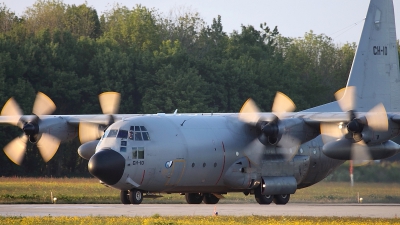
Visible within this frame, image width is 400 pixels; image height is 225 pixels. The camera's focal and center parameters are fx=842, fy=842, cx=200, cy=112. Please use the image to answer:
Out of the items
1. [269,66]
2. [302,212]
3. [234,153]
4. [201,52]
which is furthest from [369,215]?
[201,52]

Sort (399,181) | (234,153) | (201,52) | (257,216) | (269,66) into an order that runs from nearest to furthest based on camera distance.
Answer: (257,216) < (234,153) < (399,181) < (269,66) < (201,52)

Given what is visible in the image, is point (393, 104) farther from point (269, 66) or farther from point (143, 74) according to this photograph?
point (269, 66)

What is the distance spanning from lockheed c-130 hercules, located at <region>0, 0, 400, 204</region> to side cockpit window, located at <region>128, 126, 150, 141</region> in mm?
33

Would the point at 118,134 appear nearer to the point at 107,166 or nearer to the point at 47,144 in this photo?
the point at 107,166

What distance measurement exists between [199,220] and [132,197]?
13.4ft

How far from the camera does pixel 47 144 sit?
97.6 feet

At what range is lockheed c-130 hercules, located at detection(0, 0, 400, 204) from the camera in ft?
81.8

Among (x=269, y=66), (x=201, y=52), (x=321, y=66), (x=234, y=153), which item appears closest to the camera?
(x=234, y=153)

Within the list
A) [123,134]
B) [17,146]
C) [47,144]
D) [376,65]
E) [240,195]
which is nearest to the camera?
[123,134]

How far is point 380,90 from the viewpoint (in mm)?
31031

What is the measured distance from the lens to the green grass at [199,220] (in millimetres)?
20828

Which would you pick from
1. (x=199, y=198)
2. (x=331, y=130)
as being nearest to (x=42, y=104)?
(x=199, y=198)

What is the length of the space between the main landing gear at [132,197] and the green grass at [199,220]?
2798 millimetres

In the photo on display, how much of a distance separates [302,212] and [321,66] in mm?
58125
